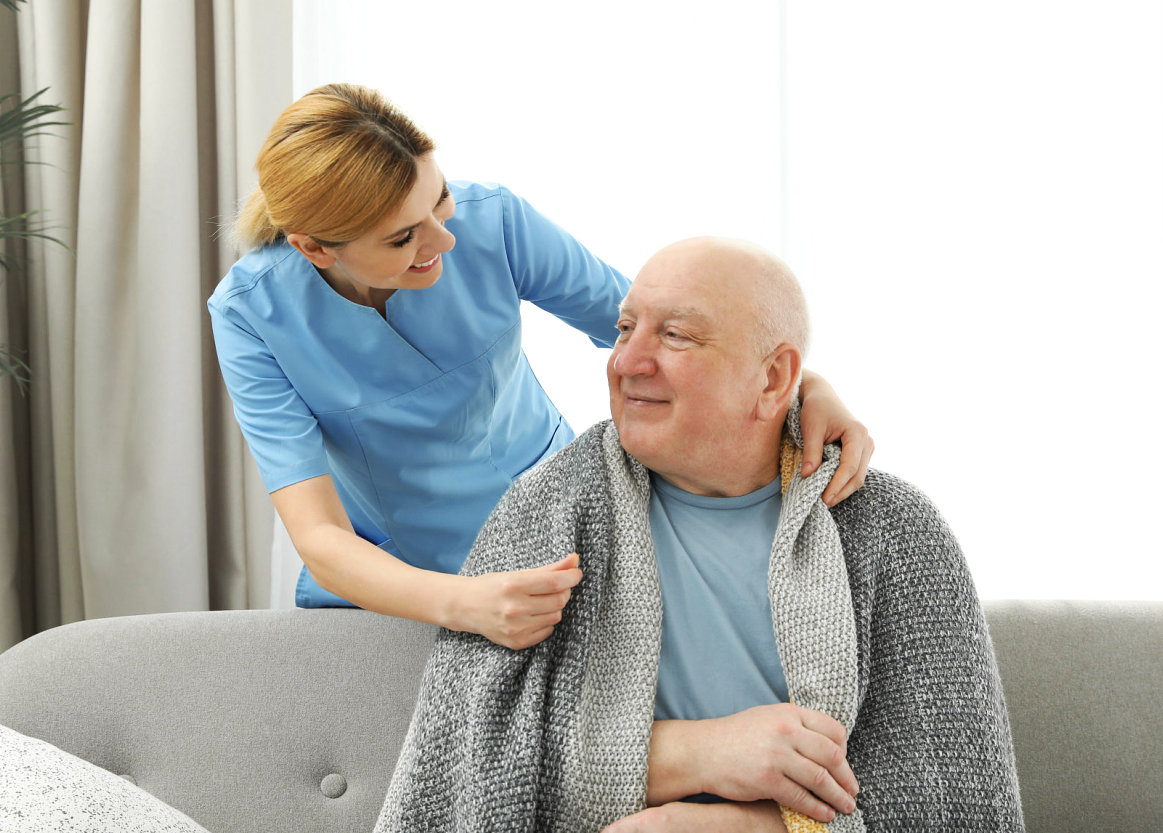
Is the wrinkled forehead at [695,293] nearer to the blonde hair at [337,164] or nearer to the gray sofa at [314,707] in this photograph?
the blonde hair at [337,164]

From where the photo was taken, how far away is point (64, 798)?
3.17ft

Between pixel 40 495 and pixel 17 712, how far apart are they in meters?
1.11

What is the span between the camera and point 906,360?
2.45 m

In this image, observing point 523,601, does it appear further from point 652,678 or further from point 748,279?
point 748,279

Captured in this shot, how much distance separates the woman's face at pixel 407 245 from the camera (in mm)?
1258

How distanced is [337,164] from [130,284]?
1338 mm

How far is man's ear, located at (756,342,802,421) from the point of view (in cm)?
123

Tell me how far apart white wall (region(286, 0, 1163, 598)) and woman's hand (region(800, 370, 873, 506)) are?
3.95 feet

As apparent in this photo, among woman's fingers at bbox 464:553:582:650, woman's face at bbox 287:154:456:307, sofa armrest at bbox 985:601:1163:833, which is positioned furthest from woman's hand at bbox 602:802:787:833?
woman's face at bbox 287:154:456:307

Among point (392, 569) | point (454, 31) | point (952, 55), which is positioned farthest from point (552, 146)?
point (392, 569)

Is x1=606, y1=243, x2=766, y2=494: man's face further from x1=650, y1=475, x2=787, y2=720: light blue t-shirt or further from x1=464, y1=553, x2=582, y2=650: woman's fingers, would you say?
x1=464, y1=553, x2=582, y2=650: woman's fingers

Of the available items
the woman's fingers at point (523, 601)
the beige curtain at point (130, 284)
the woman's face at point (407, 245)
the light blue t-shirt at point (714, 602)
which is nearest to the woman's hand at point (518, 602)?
the woman's fingers at point (523, 601)

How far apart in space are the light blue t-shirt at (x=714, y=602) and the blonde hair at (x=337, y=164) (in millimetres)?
520

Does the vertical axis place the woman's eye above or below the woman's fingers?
above
